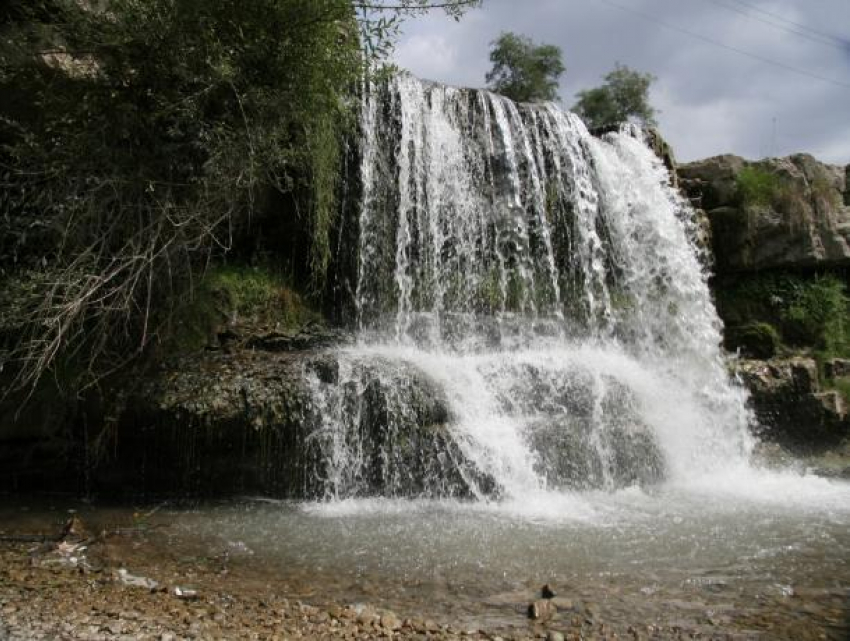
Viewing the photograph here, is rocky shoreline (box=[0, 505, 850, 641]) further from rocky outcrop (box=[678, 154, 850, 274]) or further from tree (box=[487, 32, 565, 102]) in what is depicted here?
tree (box=[487, 32, 565, 102])

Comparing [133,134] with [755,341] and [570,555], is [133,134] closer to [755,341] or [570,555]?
[570,555]

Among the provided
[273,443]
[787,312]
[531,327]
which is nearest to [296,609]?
[273,443]

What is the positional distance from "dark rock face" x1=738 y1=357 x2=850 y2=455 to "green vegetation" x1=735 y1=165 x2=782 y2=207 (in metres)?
2.76

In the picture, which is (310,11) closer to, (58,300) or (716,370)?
(58,300)

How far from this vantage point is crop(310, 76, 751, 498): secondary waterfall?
19.8 feet

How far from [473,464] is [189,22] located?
15.4 ft

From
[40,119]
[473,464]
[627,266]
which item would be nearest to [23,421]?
[40,119]

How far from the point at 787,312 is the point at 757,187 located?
1993mm

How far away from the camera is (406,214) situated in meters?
8.50

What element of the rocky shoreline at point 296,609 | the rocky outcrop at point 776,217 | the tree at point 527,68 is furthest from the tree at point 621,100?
the rocky shoreline at point 296,609

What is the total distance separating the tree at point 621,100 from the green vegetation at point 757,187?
14.3 m

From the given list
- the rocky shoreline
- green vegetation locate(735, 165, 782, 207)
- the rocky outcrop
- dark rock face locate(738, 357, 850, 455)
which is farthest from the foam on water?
the rocky shoreline

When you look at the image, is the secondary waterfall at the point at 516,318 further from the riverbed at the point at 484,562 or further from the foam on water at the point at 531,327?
the riverbed at the point at 484,562

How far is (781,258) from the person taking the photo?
10180 millimetres
